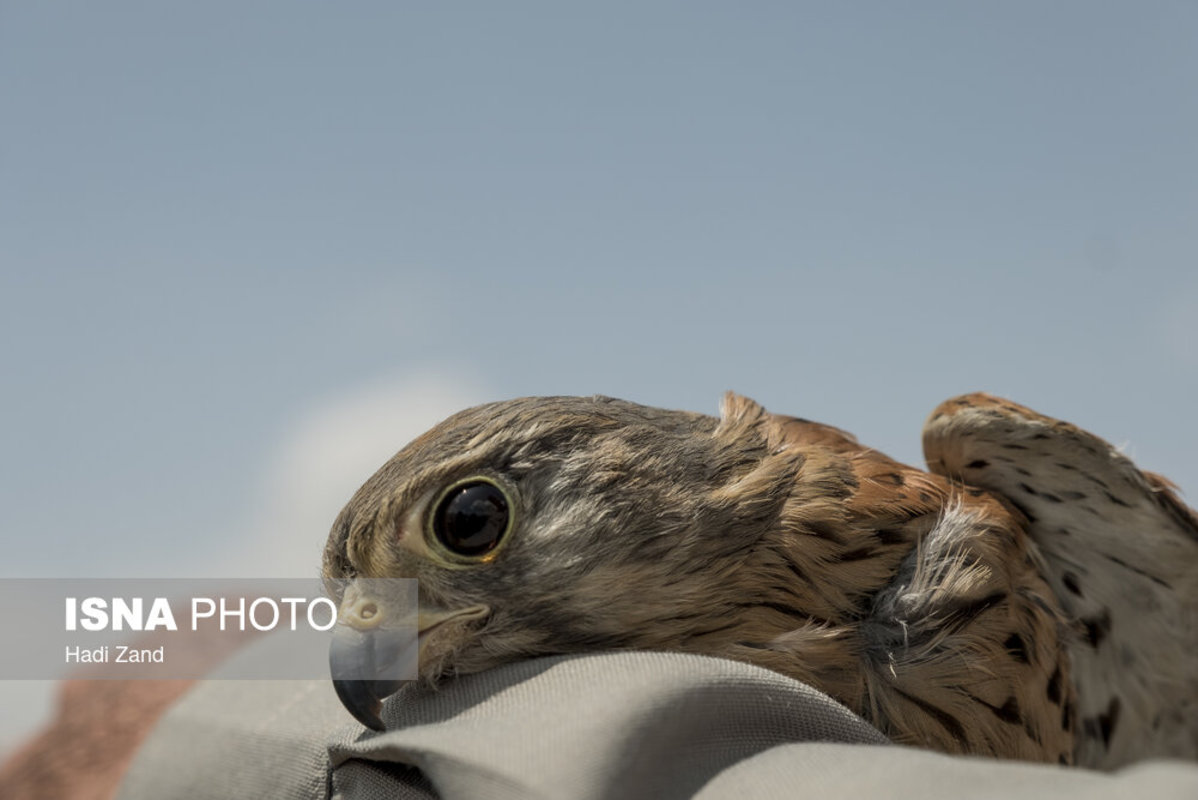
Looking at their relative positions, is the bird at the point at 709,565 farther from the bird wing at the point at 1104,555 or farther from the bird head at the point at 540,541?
the bird wing at the point at 1104,555

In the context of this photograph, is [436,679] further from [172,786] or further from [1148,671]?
[1148,671]

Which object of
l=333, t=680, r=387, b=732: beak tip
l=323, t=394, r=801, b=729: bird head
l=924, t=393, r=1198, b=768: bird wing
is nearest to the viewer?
l=333, t=680, r=387, b=732: beak tip

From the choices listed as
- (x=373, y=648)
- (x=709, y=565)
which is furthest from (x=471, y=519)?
(x=709, y=565)

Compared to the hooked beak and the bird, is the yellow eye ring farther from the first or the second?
the hooked beak

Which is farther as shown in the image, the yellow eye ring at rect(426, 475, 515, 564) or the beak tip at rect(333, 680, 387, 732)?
the yellow eye ring at rect(426, 475, 515, 564)

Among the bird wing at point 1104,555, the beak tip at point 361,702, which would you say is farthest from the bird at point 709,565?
the bird wing at point 1104,555

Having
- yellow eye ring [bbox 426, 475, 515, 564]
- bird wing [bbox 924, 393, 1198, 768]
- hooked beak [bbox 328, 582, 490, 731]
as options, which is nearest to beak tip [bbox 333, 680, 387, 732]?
hooked beak [bbox 328, 582, 490, 731]

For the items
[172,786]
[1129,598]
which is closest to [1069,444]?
[1129,598]

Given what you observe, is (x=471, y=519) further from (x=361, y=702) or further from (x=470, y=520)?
(x=361, y=702)

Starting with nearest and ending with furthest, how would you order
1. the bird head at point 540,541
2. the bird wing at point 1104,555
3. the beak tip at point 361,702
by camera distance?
the beak tip at point 361,702
the bird head at point 540,541
the bird wing at point 1104,555
